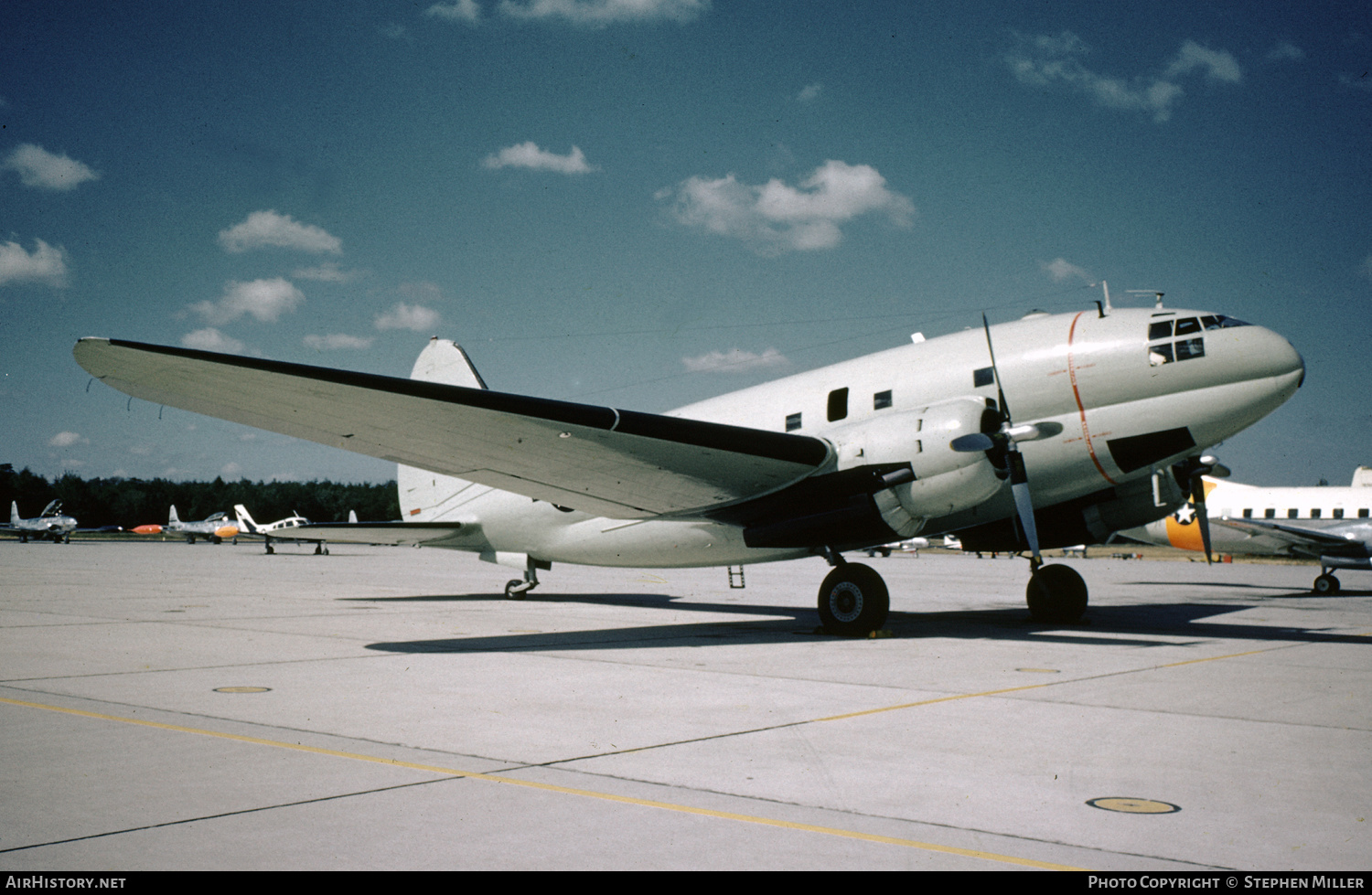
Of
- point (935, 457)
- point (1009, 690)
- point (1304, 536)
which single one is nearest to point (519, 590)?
point (935, 457)

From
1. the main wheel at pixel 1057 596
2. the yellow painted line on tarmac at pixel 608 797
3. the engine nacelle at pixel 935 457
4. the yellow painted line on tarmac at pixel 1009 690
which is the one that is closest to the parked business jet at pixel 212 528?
the main wheel at pixel 1057 596

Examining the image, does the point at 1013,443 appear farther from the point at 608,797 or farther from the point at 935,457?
the point at 608,797

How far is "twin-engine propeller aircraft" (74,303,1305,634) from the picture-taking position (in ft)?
39.9

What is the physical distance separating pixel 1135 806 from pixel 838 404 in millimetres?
10653

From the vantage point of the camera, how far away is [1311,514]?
38.9 m

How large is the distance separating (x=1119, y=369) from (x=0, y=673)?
1432 centimetres

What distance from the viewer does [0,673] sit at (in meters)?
9.74

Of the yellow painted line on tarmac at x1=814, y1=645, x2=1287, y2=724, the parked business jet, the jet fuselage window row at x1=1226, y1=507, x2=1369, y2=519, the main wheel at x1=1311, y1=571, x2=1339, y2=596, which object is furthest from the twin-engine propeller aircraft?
the parked business jet

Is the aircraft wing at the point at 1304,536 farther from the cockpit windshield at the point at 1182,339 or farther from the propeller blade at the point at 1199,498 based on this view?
the cockpit windshield at the point at 1182,339

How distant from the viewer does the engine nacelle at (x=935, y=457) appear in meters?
13.1

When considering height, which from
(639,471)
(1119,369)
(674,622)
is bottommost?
(674,622)

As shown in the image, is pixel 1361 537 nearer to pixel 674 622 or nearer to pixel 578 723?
pixel 674 622
